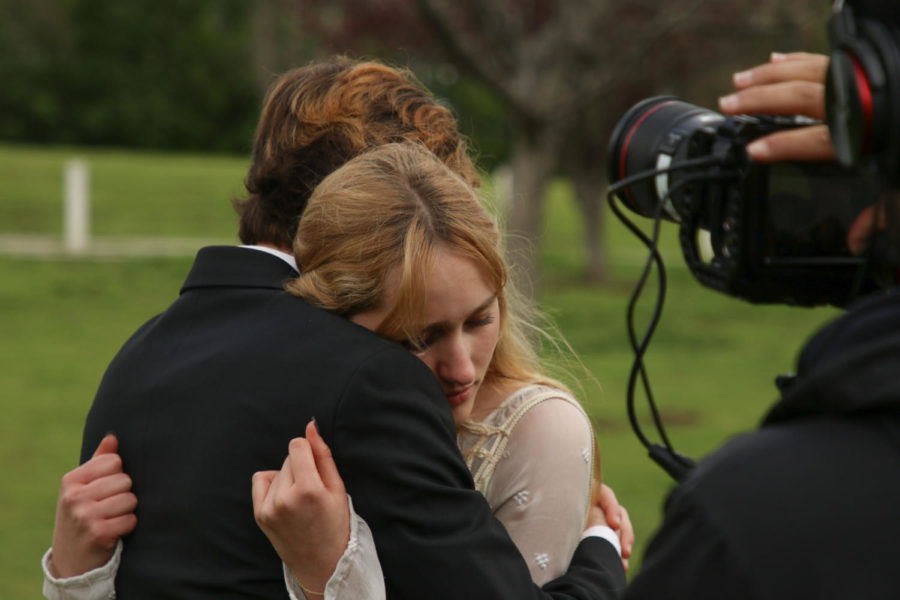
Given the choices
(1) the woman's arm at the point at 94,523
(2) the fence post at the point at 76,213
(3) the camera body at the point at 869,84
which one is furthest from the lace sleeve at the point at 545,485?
(2) the fence post at the point at 76,213

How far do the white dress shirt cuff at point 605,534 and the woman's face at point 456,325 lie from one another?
30cm

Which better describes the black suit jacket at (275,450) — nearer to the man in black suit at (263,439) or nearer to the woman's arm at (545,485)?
the man in black suit at (263,439)

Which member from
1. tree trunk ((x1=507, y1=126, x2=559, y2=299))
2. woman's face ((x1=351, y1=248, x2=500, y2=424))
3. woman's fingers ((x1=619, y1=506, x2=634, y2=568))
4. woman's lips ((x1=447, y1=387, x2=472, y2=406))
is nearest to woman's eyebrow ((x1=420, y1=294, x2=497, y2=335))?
woman's face ((x1=351, y1=248, x2=500, y2=424))

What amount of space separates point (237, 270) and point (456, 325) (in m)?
0.36

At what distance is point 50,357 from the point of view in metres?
8.39

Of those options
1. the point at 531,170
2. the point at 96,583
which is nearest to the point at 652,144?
the point at 96,583

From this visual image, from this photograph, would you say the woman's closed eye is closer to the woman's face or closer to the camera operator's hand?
the woman's face

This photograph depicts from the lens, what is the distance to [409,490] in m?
1.53

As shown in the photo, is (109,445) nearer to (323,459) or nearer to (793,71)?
(323,459)

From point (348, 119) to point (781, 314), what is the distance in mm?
10857

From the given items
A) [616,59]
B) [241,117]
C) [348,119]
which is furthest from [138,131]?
[348,119]

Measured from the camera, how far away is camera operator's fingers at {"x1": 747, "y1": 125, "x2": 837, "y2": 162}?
1.30 metres

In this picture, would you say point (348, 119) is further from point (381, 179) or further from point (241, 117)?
point (241, 117)

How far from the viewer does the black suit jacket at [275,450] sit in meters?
1.54
